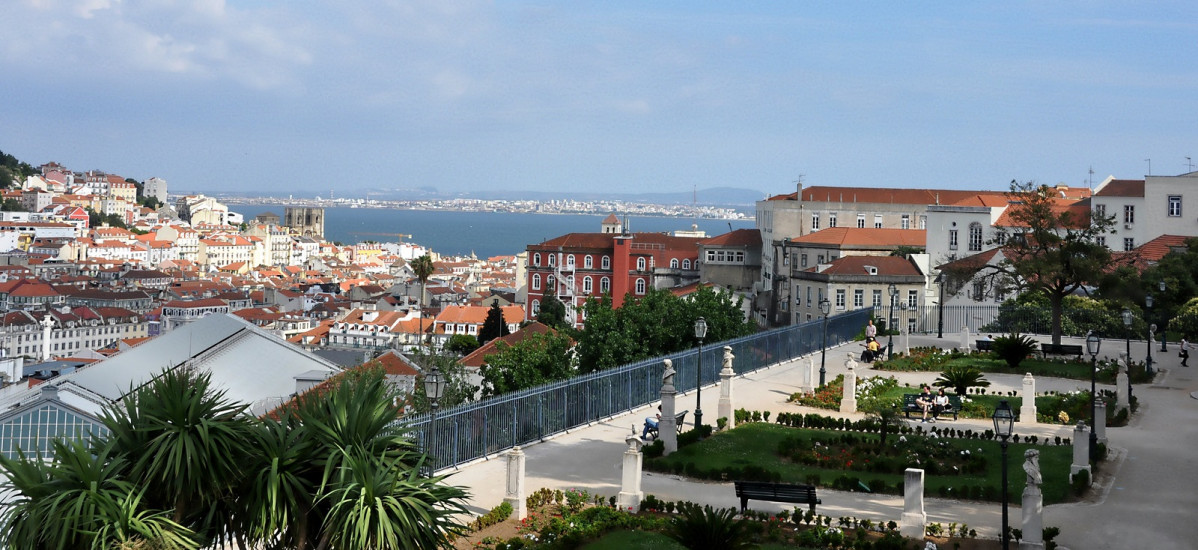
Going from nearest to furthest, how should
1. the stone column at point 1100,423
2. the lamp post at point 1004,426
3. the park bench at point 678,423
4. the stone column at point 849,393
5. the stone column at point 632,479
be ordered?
the lamp post at point 1004,426, the stone column at point 632,479, the stone column at point 1100,423, the park bench at point 678,423, the stone column at point 849,393

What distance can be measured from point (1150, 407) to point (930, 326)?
683 inches

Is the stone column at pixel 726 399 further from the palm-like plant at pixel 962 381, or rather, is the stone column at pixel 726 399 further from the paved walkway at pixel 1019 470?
the palm-like plant at pixel 962 381

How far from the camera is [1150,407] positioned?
24.1m

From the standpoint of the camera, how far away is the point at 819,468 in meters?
18.6

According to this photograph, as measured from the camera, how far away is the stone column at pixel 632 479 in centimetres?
1587

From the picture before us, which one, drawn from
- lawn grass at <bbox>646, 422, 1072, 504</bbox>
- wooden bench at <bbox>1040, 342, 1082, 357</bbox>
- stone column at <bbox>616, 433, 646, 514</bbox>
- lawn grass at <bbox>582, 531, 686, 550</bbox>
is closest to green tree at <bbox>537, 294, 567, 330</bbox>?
wooden bench at <bbox>1040, 342, 1082, 357</bbox>

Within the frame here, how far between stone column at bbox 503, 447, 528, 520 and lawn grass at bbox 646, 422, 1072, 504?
10.6 feet

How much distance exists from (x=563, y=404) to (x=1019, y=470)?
770 cm

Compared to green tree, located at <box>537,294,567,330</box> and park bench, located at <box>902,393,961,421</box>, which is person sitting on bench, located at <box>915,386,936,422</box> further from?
green tree, located at <box>537,294,567,330</box>

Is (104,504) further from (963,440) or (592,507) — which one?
(963,440)

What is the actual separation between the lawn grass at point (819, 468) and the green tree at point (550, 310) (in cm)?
6120

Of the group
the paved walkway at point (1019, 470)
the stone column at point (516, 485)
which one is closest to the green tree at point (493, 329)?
the paved walkway at point (1019, 470)

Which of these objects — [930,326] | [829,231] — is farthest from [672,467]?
[829,231]

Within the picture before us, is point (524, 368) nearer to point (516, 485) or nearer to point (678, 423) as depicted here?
point (678, 423)
